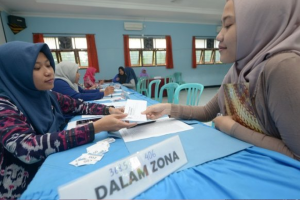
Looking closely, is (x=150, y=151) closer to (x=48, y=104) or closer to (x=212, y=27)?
(x=48, y=104)

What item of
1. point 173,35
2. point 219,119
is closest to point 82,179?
point 219,119

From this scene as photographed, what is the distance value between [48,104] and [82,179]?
0.80 meters

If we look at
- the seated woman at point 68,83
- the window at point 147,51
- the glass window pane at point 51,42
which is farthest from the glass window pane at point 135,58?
the seated woman at point 68,83

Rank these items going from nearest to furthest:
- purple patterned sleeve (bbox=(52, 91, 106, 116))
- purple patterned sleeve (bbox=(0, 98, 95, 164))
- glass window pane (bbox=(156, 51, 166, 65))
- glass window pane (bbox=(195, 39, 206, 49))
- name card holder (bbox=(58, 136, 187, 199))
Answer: name card holder (bbox=(58, 136, 187, 199)) < purple patterned sleeve (bbox=(0, 98, 95, 164)) < purple patterned sleeve (bbox=(52, 91, 106, 116)) < glass window pane (bbox=(156, 51, 166, 65)) < glass window pane (bbox=(195, 39, 206, 49))

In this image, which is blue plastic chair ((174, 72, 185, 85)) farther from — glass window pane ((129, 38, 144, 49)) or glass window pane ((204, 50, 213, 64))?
glass window pane ((129, 38, 144, 49))

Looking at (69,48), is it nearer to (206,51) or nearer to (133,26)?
(133,26)

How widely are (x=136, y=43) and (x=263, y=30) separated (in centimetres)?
609

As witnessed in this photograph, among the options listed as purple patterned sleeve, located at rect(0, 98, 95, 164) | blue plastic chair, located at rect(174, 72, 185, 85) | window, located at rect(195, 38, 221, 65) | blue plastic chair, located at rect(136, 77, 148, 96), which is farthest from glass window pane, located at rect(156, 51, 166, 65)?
purple patterned sleeve, located at rect(0, 98, 95, 164)

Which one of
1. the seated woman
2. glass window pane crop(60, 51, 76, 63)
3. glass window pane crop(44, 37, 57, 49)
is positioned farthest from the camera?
glass window pane crop(60, 51, 76, 63)

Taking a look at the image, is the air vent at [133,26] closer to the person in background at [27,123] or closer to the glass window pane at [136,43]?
the glass window pane at [136,43]

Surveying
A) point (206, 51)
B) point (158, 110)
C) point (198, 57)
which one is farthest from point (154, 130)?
point (206, 51)

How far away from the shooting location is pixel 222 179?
46 cm

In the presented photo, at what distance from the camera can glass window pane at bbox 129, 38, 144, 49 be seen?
6.21 meters

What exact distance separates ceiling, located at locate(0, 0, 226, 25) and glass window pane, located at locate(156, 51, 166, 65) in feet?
4.21
